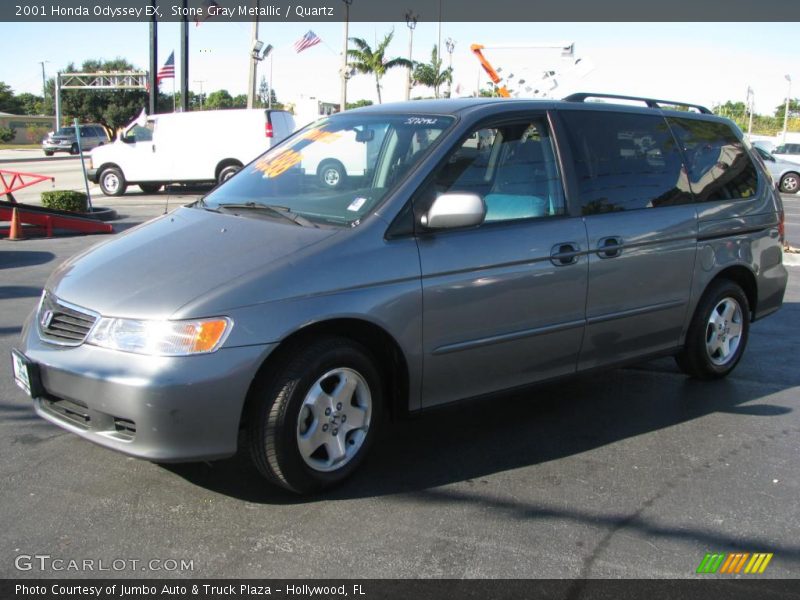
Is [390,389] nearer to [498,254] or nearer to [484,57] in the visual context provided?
[498,254]

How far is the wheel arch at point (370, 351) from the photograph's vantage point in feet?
11.2

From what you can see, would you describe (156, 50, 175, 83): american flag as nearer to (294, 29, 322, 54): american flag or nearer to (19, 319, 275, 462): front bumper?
(294, 29, 322, 54): american flag

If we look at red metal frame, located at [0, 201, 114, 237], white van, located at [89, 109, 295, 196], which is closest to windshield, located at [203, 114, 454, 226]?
red metal frame, located at [0, 201, 114, 237]

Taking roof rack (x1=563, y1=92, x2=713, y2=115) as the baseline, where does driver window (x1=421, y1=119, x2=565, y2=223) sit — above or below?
below

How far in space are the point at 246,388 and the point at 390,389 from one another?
2.92 feet

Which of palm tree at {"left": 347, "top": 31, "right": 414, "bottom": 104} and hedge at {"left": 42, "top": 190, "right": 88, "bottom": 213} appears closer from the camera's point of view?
hedge at {"left": 42, "top": 190, "right": 88, "bottom": 213}

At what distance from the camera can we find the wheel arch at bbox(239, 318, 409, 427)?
11.2 ft

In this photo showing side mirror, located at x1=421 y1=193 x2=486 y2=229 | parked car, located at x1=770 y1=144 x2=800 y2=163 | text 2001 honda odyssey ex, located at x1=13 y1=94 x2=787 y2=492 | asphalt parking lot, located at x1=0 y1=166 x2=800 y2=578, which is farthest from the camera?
parked car, located at x1=770 y1=144 x2=800 y2=163

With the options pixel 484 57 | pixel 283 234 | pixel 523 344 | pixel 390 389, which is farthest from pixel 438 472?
pixel 484 57

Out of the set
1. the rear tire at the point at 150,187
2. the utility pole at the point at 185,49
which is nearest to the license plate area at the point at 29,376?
the rear tire at the point at 150,187

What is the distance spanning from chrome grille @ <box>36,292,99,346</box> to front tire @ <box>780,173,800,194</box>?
29.2 meters

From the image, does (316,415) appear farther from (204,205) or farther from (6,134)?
(6,134)

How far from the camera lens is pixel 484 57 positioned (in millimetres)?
12891
